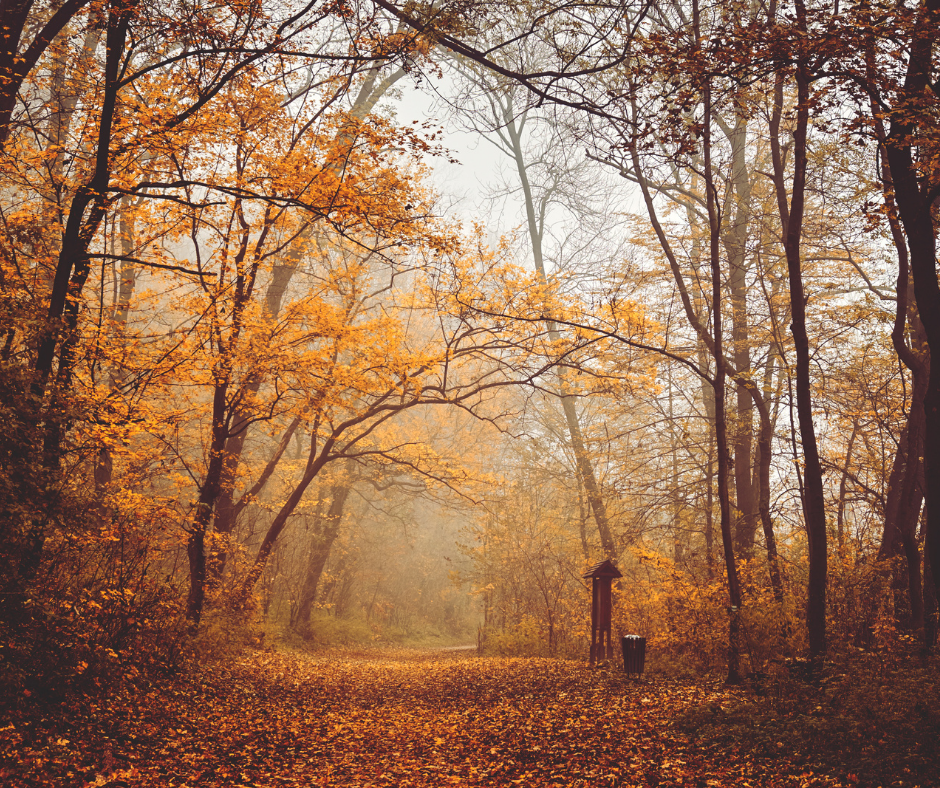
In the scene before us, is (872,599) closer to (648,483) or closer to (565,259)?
(648,483)

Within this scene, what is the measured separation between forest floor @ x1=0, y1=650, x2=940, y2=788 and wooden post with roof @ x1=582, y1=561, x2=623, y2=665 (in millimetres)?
3038

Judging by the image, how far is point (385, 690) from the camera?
8656 mm

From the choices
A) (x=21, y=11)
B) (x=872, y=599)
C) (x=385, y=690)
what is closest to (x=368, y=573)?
(x=385, y=690)

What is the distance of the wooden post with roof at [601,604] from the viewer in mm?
10516

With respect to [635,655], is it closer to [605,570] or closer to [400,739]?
[605,570]

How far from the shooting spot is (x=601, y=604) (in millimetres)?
10820

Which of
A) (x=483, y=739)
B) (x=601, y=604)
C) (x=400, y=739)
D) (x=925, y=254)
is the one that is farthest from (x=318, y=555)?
(x=925, y=254)

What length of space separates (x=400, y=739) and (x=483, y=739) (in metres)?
0.80

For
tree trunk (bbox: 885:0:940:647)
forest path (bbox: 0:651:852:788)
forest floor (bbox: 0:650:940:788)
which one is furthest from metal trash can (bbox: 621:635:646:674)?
tree trunk (bbox: 885:0:940:647)

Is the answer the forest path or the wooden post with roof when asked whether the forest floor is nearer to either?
the forest path

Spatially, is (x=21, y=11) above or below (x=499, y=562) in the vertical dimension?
above

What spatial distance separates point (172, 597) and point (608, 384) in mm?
7905

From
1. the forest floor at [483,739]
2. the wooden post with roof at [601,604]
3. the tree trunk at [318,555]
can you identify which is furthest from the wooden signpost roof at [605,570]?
the tree trunk at [318,555]

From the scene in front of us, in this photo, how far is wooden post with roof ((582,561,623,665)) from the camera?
34.5 ft
